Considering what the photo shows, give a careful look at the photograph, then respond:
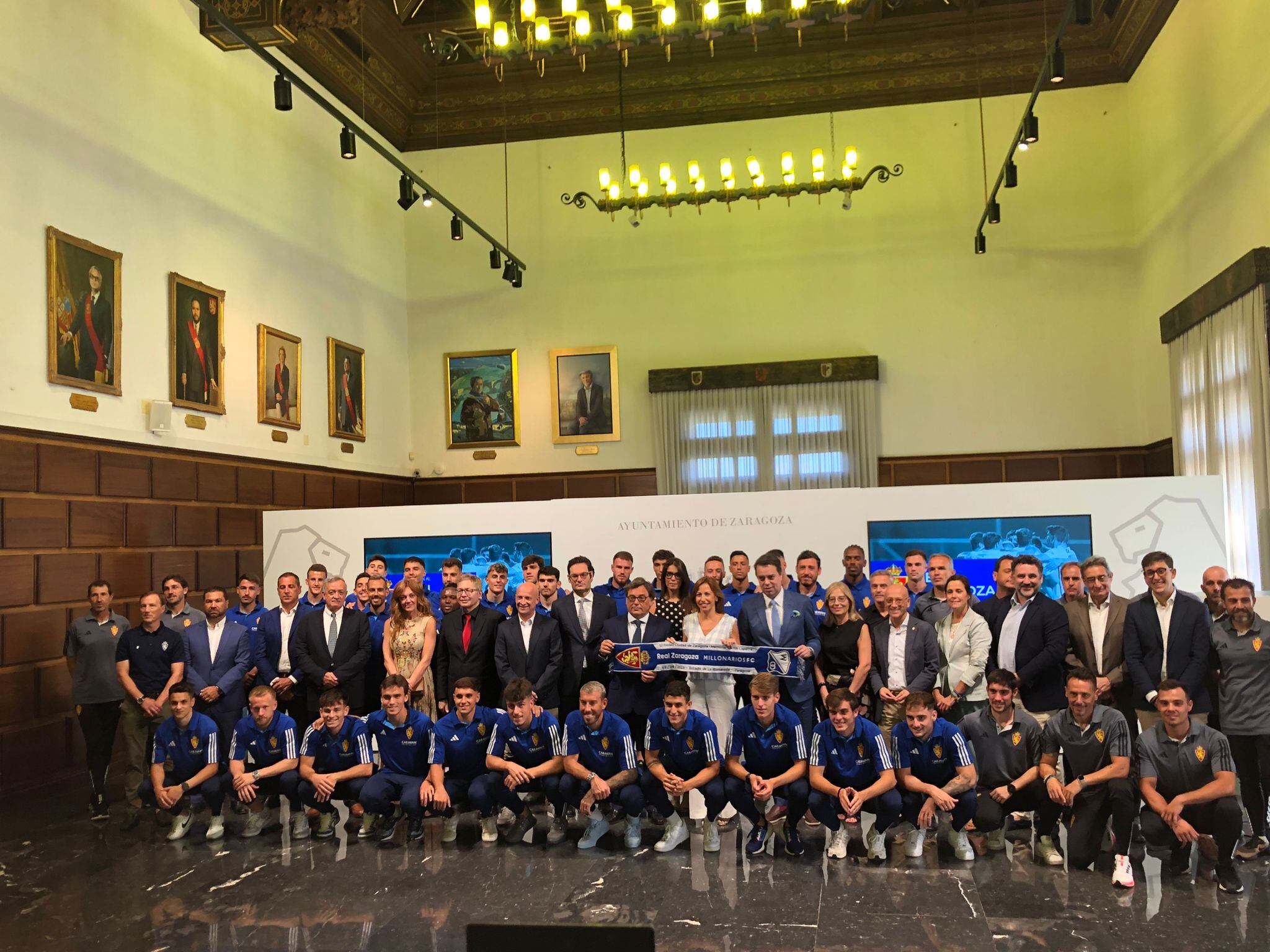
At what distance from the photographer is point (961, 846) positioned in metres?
5.48

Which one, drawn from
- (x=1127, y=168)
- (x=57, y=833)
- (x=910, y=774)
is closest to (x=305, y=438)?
(x=57, y=833)

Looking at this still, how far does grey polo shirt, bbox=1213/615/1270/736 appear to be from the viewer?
5.48 metres

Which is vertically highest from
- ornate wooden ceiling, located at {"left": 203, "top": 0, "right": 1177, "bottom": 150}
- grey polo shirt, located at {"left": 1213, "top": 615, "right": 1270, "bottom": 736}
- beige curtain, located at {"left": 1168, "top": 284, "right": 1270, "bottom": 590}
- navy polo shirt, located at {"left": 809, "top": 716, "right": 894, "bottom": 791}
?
ornate wooden ceiling, located at {"left": 203, "top": 0, "right": 1177, "bottom": 150}

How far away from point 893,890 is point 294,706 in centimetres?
446

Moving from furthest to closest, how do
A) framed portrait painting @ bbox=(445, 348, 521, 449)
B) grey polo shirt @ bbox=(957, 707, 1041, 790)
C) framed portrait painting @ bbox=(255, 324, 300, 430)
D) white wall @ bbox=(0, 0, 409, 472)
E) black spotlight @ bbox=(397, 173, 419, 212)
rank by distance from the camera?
framed portrait painting @ bbox=(445, 348, 521, 449) < framed portrait painting @ bbox=(255, 324, 300, 430) < black spotlight @ bbox=(397, 173, 419, 212) < white wall @ bbox=(0, 0, 409, 472) < grey polo shirt @ bbox=(957, 707, 1041, 790)

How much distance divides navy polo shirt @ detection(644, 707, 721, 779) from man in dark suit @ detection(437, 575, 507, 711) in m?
1.53

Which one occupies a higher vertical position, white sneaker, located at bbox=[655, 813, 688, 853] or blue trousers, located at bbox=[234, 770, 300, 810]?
blue trousers, located at bbox=[234, 770, 300, 810]

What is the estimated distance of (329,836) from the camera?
20.4 ft

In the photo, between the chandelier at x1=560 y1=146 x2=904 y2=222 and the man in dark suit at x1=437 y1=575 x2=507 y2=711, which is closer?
the man in dark suit at x1=437 y1=575 x2=507 y2=711

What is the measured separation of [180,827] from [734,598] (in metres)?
4.04

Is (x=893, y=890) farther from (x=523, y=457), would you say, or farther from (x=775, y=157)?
(x=775, y=157)

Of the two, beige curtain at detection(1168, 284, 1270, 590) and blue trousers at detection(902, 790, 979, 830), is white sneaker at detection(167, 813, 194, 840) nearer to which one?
blue trousers at detection(902, 790, 979, 830)

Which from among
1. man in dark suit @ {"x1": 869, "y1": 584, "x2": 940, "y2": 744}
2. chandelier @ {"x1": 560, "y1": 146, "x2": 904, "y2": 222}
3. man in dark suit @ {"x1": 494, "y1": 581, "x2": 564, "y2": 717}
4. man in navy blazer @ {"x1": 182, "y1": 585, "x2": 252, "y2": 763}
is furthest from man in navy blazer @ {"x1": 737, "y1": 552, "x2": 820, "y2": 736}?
chandelier @ {"x1": 560, "y1": 146, "x2": 904, "y2": 222}

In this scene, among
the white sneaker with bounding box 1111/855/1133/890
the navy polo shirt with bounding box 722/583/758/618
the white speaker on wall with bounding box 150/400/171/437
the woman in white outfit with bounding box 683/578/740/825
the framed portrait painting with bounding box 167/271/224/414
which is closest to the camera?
the white sneaker with bounding box 1111/855/1133/890
